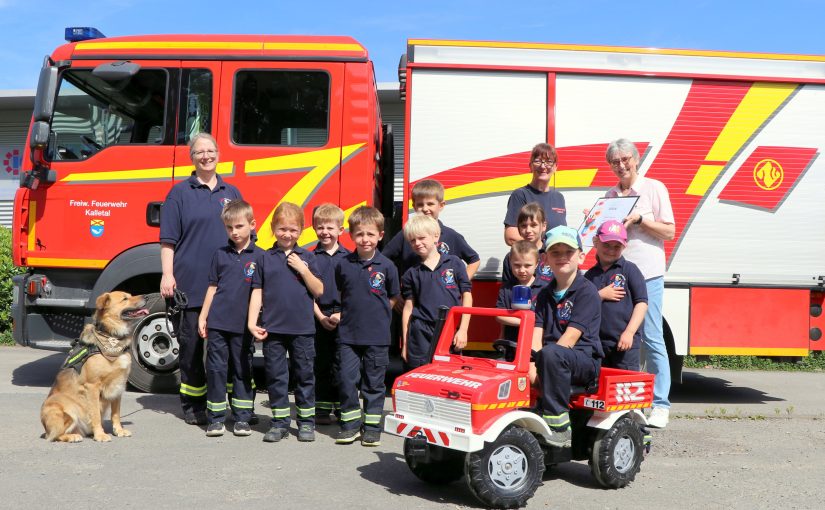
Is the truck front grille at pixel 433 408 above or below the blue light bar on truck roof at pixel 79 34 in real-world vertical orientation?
below

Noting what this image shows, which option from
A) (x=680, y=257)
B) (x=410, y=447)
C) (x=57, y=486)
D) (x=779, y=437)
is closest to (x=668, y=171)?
(x=680, y=257)

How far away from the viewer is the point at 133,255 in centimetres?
622

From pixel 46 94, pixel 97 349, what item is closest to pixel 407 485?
pixel 97 349

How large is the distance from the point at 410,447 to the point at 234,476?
1.09 m

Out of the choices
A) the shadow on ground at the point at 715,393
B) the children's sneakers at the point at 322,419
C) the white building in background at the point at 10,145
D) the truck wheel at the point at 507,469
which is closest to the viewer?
the truck wheel at the point at 507,469

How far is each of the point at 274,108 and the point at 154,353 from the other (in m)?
2.30

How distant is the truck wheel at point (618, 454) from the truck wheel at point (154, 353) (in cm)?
379

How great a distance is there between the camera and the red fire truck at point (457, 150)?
6.30 meters

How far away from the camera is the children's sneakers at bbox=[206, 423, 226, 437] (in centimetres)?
519

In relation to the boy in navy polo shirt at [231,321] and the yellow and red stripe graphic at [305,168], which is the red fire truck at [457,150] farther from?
the boy in navy polo shirt at [231,321]

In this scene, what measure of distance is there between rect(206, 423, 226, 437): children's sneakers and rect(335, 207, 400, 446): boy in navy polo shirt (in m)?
0.81

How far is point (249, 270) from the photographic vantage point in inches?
204

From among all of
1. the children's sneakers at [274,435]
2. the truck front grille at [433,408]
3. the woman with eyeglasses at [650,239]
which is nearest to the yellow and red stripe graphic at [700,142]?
the woman with eyeglasses at [650,239]

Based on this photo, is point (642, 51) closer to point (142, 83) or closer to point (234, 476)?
point (142, 83)
